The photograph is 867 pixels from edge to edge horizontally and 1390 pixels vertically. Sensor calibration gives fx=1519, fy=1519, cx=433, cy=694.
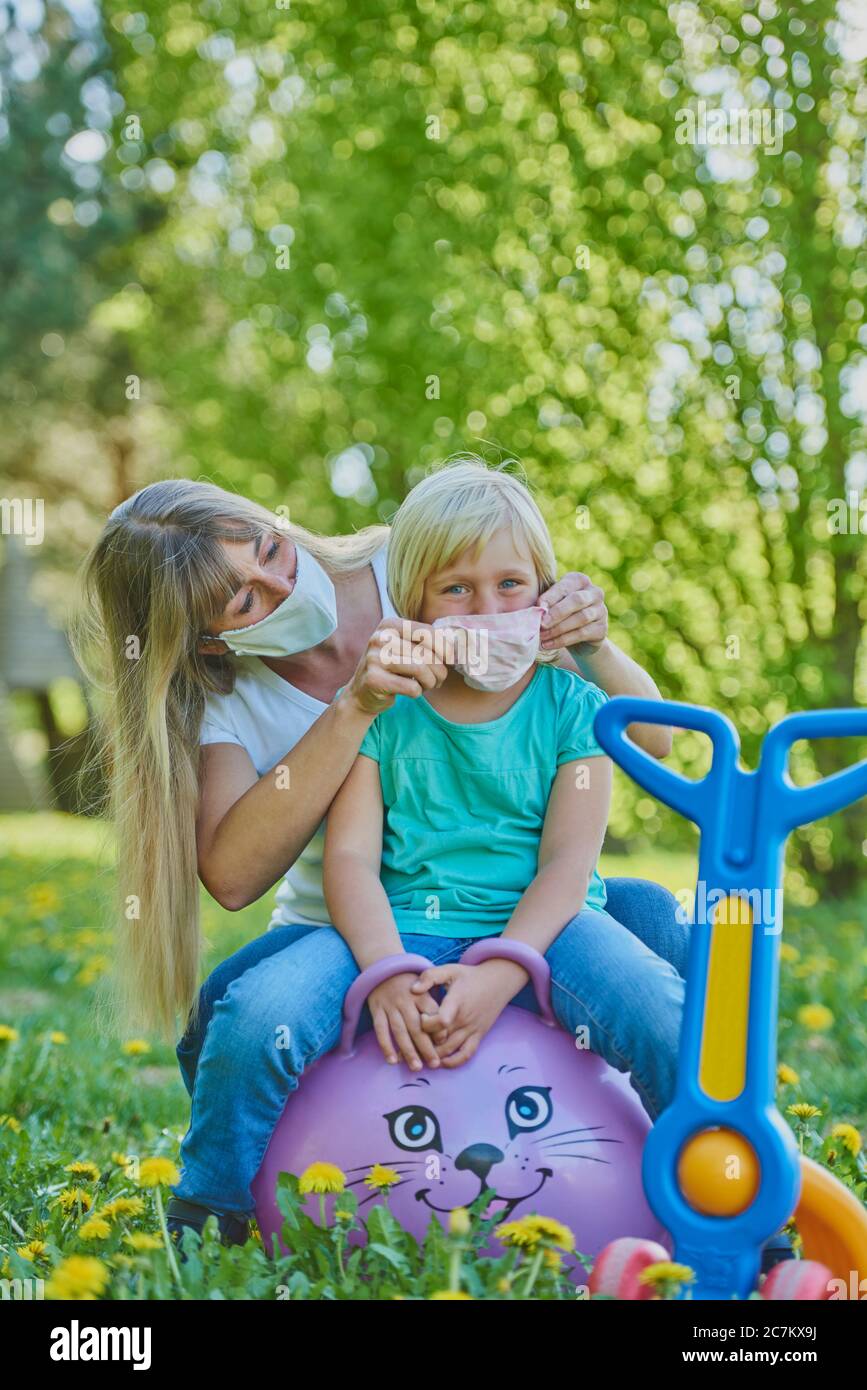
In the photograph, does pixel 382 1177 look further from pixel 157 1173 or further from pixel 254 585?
pixel 254 585

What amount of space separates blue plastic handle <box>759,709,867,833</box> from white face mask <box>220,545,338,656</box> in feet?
3.02

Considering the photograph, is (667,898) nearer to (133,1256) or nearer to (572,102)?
(133,1256)

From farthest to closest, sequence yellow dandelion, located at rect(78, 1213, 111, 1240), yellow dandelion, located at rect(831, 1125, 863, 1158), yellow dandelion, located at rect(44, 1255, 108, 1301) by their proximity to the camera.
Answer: yellow dandelion, located at rect(831, 1125, 863, 1158) < yellow dandelion, located at rect(78, 1213, 111, 1240) < yellow dandelion, located at rect(44, 1255, 108, 1301)

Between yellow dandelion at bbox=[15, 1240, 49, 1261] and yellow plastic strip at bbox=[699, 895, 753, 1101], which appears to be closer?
yellow plastic strip at bbox=[699, 895, 753, 1101]

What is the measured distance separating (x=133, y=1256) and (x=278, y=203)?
7.99 m

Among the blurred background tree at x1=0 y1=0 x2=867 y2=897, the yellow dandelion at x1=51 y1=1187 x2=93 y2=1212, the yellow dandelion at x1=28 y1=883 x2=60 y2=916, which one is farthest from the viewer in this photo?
the yellow dandelion at x1=28 y1=883 x2=60 y2=916

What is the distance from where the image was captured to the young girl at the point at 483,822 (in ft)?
6.82

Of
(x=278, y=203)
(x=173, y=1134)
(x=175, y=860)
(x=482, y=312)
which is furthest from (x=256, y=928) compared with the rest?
(x=278, y=203)

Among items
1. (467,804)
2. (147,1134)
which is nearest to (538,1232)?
(467,804)

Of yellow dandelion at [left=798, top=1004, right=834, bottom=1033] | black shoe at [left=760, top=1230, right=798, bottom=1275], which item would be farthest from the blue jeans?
yellow dandelion at [left=798, top=1004, right=834, bottom=1033]

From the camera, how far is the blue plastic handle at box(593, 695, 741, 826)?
6.18 feet

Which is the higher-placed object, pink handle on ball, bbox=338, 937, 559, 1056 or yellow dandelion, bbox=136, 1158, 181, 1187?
pink handle on ball, bbox=338, 937, 559, 1056

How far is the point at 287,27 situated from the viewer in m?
6.26

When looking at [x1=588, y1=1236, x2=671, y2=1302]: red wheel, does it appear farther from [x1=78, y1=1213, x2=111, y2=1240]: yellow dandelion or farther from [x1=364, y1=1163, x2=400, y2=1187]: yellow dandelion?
[x1=78, y1=1213, x2=111, y2=1240]: yellow dandelion
